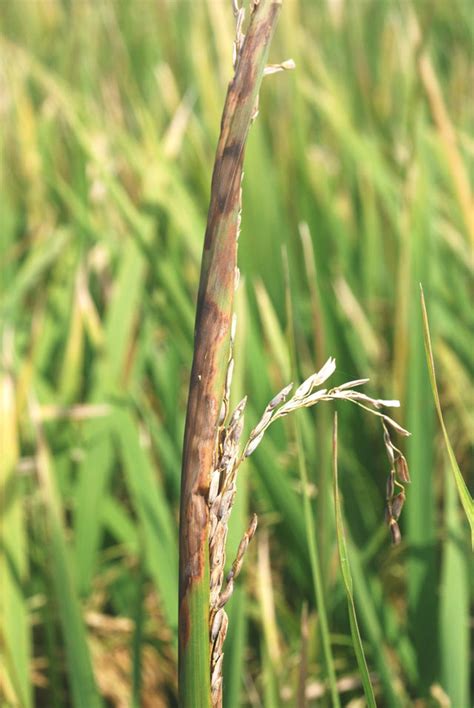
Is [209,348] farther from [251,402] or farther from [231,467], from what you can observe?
[251,402]

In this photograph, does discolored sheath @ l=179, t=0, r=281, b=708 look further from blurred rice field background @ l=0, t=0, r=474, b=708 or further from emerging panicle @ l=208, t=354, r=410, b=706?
blurred rice field background @ l=0, t=0, r=474, b=708

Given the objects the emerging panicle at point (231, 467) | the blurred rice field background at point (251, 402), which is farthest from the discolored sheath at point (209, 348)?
the blurred rice field background at point (251, 402)

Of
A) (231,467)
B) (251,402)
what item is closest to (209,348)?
(231,467)

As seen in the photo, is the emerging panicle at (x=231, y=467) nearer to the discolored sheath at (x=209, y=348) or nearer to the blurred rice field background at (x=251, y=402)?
the discolored sheath at (x=209, y=348)

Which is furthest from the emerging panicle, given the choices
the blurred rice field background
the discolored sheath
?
the blurred rice field background

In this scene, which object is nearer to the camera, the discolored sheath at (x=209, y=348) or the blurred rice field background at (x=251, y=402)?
the discolored sheath at (x=209, y=348)

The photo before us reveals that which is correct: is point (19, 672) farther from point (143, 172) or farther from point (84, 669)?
point (143, 172)
